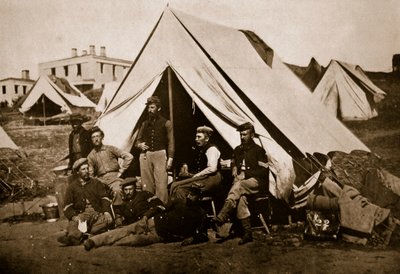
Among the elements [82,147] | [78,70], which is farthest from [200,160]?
[78,70]

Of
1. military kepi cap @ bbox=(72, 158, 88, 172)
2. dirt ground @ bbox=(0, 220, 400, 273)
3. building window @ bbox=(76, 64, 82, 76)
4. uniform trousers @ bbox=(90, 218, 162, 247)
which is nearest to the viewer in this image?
dirt ground @ bbox=(0, 220, 400, 273)

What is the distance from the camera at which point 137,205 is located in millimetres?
4441

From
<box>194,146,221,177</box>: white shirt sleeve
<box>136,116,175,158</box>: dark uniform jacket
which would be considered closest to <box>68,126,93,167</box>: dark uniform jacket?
<box>136,116,175,158</box>: dark uniform jacket

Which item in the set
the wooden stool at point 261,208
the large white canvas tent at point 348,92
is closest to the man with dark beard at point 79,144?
the wooden stool at point 261,208

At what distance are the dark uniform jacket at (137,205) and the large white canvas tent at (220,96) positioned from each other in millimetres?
742

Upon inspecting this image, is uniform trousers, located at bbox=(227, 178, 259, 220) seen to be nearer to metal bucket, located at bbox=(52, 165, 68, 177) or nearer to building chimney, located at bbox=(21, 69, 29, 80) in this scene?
metal bucket, located at bbox=(52, 165, 68, 177)

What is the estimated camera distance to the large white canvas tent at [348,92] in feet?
16.5

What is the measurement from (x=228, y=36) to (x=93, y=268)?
10.7ft

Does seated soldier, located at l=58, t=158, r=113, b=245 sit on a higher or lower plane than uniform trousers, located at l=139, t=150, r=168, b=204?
lower

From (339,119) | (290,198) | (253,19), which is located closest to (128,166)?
(290,198)

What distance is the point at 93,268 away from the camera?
404 centimetres

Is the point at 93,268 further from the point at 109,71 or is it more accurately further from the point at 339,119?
the point at 339,119

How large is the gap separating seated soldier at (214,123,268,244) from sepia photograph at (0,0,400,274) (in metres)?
0.02

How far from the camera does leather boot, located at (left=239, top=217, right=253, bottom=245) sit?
13.4 ft
